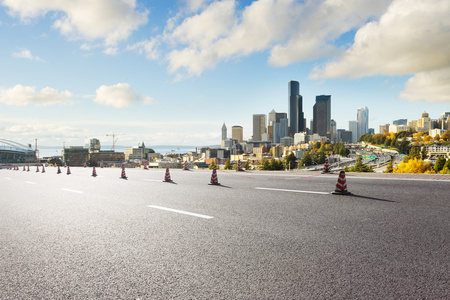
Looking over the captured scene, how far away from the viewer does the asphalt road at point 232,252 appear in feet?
10.3

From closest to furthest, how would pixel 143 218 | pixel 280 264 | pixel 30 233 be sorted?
pixel 280 264, pixel 30 233, pixel 143 218

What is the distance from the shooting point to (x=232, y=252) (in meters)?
4.20

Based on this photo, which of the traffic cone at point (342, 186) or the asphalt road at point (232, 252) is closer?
the asphalt road at point (232, 252)

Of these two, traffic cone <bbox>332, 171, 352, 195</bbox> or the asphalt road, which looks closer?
the asphalt road

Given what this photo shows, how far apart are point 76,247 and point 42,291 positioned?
149cm

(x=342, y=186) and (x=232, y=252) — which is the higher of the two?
(x=342, y=186)

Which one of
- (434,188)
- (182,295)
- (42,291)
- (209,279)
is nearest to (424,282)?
(209,279)

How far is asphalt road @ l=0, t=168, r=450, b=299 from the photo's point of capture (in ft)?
10.3

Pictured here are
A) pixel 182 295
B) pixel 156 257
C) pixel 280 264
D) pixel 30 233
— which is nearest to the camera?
pixel 182 295

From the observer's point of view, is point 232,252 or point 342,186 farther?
point 342,186

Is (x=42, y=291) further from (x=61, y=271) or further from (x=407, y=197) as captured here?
(x=407, y=197)

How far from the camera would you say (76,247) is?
184 inches

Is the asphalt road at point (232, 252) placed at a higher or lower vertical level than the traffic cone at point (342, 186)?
lower

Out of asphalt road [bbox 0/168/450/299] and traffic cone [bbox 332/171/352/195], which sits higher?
traffic cone [bbox 332/171/352/195]
